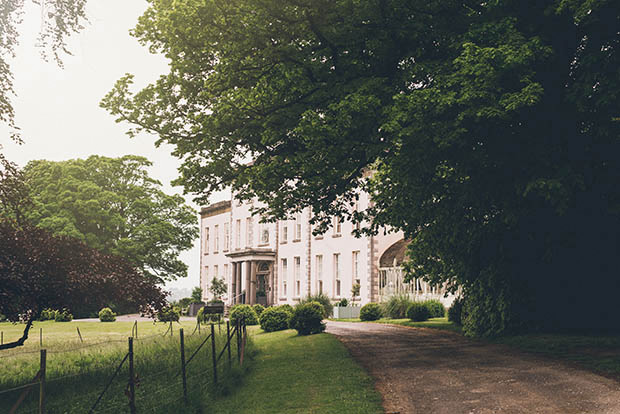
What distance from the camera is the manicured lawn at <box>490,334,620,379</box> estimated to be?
13.3m

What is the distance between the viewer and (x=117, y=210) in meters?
54.3

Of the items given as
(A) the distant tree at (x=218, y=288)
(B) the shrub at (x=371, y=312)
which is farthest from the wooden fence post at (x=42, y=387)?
(A) the distant tree at (x=218, y=288)

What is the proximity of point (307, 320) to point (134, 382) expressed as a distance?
43.6 ft

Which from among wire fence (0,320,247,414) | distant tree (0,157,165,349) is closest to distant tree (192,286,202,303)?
wire fence (0,320,247,414)

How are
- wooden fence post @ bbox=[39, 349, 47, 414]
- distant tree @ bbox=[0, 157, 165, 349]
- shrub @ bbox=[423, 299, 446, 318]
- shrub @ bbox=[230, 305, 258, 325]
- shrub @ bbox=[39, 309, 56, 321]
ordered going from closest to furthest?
wooden fence post @ bbox=[39, 349, 47, 414] < distant tree @ bbox=[0, 157, 165, 349] < shrub @ bbox=[39, 309, 56, 321] < shrub @ bbox=[423, 299, 446, 318] < shrub @ bbox=[230, 305, 258, 325]

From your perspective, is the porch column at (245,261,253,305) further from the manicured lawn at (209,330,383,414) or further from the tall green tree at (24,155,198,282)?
the manicured lawn at (209,330,383,414)

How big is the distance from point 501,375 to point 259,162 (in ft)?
30.1

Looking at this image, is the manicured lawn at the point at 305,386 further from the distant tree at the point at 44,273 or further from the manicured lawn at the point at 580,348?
the manicured lawn at the point at 580,348

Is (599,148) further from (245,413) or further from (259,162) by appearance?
(245,413)

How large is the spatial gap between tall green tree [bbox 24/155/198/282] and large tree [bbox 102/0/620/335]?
34.9 metres

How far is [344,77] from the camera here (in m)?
16.4

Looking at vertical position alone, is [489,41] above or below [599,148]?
above

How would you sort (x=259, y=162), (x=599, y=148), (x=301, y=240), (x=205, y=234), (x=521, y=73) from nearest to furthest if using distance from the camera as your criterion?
1. (x=521, y=73)
2. (x=599, y=148)
3. (x=259, y=162)
4. (x=301, y=240)
5. (x=205, y=234)

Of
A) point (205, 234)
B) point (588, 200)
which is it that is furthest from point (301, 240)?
point (588, 200)
